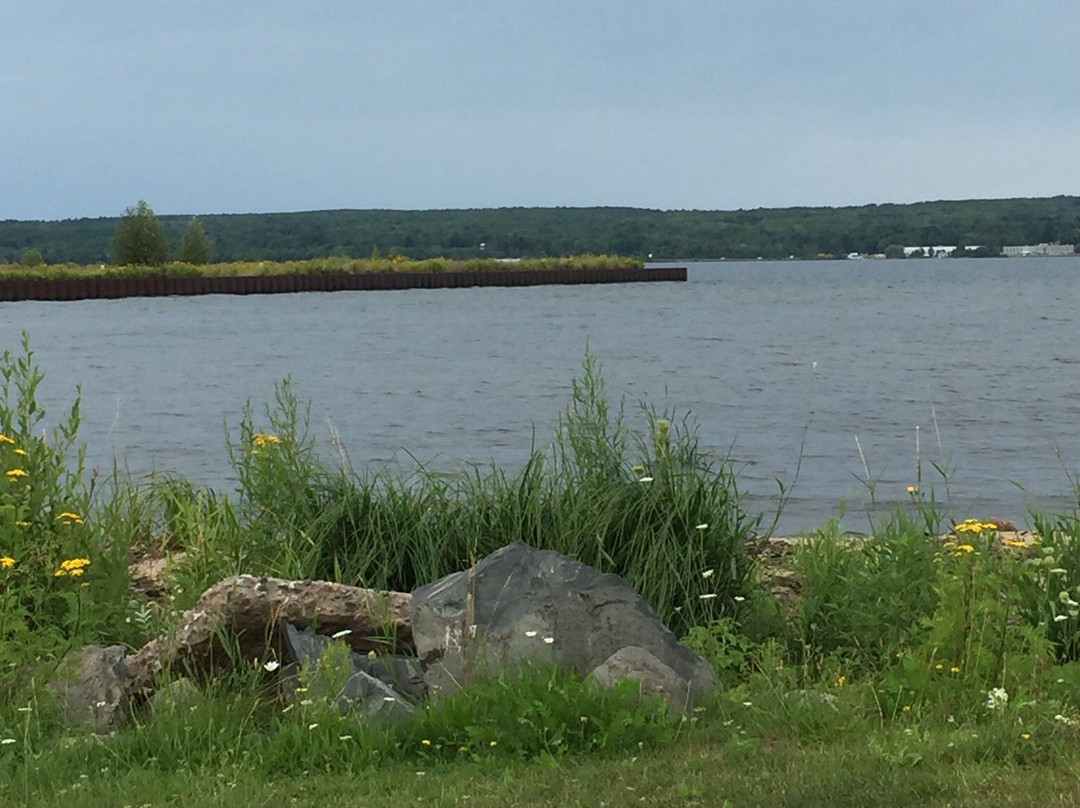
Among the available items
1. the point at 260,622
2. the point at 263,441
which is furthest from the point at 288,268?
the point at 260,622

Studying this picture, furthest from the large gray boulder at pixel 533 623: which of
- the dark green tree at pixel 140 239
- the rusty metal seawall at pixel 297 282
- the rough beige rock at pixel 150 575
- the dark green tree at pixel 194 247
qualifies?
the dark green tree at pixel 194 247

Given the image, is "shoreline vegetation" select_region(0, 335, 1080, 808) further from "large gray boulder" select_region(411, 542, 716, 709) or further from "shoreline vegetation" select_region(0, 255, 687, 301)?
"shoreline vegetation" select_region(0, 255, 687, 301)

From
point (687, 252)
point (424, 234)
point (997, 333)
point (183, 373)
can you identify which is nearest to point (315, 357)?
point (183, 373)

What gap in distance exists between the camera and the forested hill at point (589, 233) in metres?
139

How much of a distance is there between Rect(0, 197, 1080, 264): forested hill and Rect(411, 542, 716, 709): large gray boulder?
126067 millimetres

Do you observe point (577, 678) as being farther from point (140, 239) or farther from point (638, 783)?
point (140, 239)

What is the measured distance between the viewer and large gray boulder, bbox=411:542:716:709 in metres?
6.01

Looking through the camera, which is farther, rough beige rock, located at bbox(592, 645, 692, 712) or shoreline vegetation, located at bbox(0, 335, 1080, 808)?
rough beige rock, located at bbox(592, 645, 692, 712)

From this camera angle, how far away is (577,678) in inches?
228

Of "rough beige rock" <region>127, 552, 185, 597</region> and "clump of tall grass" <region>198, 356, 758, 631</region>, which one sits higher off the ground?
"clump of tall grass" <region>198, 356, 758, 631</region>

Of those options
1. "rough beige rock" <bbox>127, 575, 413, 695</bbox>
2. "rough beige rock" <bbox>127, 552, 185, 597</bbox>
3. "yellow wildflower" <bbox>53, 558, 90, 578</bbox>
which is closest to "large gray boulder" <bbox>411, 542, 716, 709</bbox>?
"rough beige rock" <bbox>127, 575, 413, 695</bbox>

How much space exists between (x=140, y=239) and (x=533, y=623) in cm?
8498

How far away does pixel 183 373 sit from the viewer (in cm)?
3653

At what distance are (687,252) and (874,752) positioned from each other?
15633 centimetres
